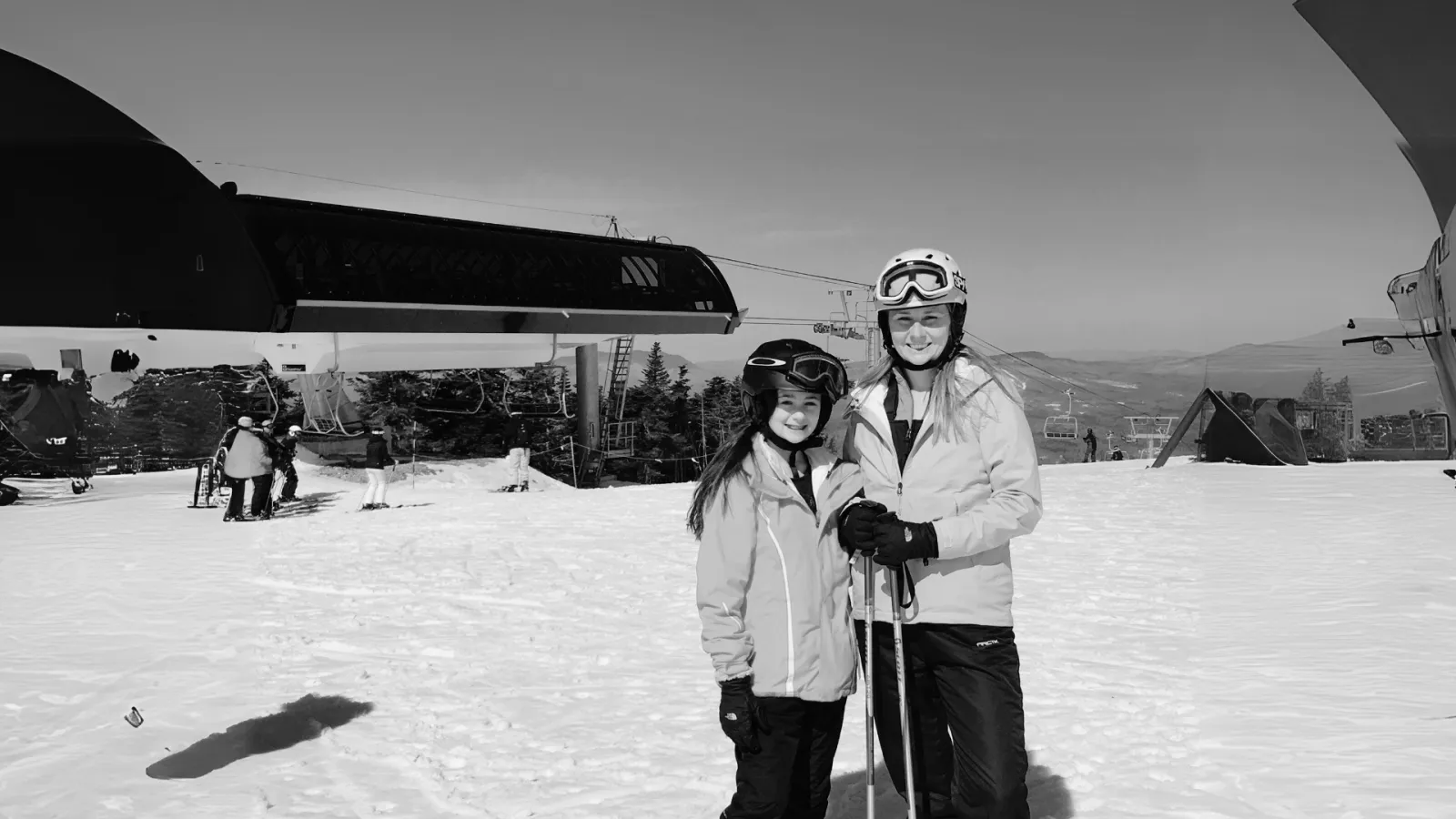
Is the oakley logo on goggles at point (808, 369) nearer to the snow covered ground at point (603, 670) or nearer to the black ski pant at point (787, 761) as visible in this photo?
the black ski pant at point (787, 761)

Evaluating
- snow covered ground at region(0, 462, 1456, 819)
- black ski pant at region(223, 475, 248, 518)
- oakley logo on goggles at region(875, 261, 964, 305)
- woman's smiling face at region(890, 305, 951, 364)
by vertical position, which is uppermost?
oakley logo on goggles at region(875, 261, 964, 305)

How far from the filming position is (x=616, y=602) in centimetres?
759

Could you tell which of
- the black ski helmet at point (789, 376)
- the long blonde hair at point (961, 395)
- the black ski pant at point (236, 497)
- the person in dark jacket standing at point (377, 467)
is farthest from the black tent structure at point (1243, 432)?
the black ski helmet at point (789, 376)

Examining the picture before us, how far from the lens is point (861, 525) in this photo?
2.46 meters

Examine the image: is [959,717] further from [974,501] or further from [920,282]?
[920,282]

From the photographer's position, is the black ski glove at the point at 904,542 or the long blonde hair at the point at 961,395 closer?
the black ski glove at the point at 904,542

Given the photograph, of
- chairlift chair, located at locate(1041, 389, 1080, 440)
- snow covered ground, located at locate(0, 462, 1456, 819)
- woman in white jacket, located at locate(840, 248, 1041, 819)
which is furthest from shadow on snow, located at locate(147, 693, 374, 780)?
chairlift chair, located at locate(1041, 389, 1080, 440)

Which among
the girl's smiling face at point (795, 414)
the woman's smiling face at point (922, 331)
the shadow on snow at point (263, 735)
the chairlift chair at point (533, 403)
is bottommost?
the shadow on snow at point (263, 735)

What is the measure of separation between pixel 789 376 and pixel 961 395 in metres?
0.46

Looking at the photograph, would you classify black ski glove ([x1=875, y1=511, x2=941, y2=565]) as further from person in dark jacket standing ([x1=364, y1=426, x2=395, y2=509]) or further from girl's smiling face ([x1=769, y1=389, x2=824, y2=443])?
person in dark jacket standing ([x1=364, y1=426, x2=395, y2=509])

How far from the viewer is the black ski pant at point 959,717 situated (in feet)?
8.13

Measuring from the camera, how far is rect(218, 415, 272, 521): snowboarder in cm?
1380

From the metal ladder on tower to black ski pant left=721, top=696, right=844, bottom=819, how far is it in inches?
942

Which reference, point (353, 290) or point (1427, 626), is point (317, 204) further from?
point (1427, 626)
